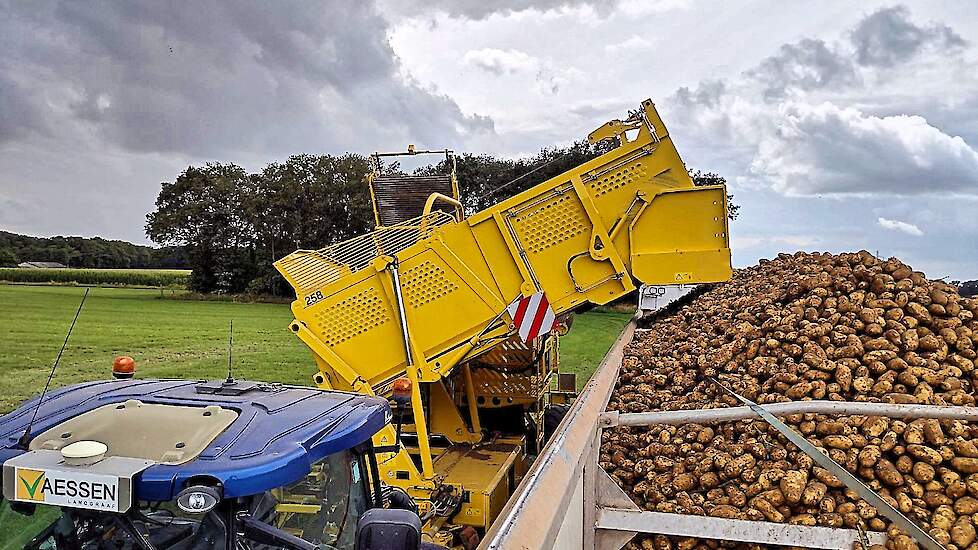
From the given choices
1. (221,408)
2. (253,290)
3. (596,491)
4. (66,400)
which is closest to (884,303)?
(596,491)

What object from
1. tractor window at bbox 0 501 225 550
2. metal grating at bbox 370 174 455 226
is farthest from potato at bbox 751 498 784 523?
metal grating at bbox 370 174 455 226

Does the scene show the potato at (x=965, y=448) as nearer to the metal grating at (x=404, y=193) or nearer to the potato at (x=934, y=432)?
Answer: the potato at (x=934, y=432)

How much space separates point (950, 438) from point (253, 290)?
2948 centimetres

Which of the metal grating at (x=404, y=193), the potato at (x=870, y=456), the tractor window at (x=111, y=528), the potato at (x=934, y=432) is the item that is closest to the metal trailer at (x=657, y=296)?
the metal grating at (x=404, y=193)

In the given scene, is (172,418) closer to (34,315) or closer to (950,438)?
(950,438)

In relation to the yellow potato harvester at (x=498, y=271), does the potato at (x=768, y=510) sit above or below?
below

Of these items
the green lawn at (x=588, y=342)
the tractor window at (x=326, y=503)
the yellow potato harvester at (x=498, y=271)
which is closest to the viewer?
the tractor window at (x=326, y=503)

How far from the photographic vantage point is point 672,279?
4.28 meters

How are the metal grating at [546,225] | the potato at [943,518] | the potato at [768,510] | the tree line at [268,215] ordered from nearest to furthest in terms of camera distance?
the potato at [943,518]
the potato at [768,510]
the metal grating at [546,225]
the tree line at [268,215]

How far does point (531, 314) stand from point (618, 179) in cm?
99

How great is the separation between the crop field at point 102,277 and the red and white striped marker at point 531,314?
4.21 m

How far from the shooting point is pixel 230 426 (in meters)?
2.04

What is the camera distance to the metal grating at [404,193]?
19.9 ft

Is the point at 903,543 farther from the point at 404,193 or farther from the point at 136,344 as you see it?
the point at 136,344
